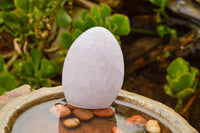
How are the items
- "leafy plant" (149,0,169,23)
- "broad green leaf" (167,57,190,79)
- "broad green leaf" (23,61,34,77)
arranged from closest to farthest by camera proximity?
"broad green leaf" (23,61,34,77), "broad green leaf" (167,57,190,79), "leafy plant" (149,0,169,23)

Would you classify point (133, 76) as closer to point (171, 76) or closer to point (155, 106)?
point (171, 76)

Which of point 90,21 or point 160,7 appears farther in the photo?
point 160,7

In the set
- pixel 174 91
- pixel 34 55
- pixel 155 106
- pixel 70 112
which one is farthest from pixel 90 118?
pixel 174 91

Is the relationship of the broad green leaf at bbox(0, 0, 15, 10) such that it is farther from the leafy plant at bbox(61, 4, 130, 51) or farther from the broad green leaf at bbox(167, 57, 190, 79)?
the broad green leaf at bbox(167, 57, 190, 79)

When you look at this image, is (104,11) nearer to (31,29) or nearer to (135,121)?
(31,29)

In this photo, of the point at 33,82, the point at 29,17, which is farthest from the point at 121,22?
the point at 33,82

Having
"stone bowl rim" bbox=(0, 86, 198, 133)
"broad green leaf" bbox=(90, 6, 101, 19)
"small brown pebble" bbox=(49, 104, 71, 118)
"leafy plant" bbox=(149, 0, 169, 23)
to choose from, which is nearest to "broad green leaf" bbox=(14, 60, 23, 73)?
"broad green leaf" bbox=(90, 6, 101, 19)
